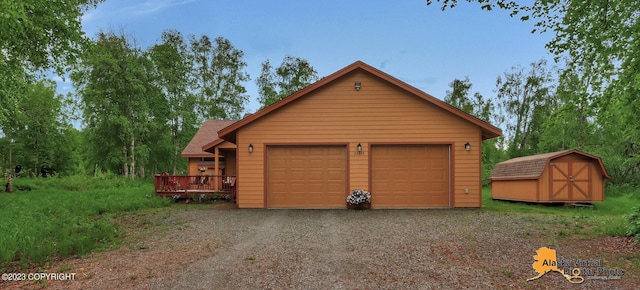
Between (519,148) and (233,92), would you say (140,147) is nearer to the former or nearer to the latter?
(233,92)

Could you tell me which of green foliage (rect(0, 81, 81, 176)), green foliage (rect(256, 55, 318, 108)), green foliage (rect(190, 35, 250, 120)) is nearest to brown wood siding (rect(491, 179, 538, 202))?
green foliage (rect(256, 55, 318, 108))

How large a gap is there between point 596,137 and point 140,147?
3395cm

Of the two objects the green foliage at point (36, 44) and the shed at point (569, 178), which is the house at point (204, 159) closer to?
the green foliage at point (36, 44)

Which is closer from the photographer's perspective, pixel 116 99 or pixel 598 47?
pixel 598 47

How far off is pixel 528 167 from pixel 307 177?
1049cm

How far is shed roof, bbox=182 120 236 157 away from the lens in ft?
64.3

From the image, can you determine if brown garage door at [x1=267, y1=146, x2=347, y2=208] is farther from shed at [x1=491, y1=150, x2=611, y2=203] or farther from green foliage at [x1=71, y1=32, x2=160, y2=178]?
green foliage at [x1=71, y1=32, x2=160, y2=178]

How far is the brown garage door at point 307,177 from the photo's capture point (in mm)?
12250

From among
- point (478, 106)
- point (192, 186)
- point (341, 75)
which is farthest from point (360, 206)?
point (478, 106)

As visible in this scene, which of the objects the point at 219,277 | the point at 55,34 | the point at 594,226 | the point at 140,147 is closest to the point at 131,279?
the point at 219,277

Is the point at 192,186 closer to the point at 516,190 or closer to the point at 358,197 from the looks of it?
the point at 358,197

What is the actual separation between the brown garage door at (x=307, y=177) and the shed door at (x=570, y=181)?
30.3 feet

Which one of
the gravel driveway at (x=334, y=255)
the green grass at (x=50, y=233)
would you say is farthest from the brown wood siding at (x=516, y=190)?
the green grass at (x=50, y=233)

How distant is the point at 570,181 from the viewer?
49.9 feet
